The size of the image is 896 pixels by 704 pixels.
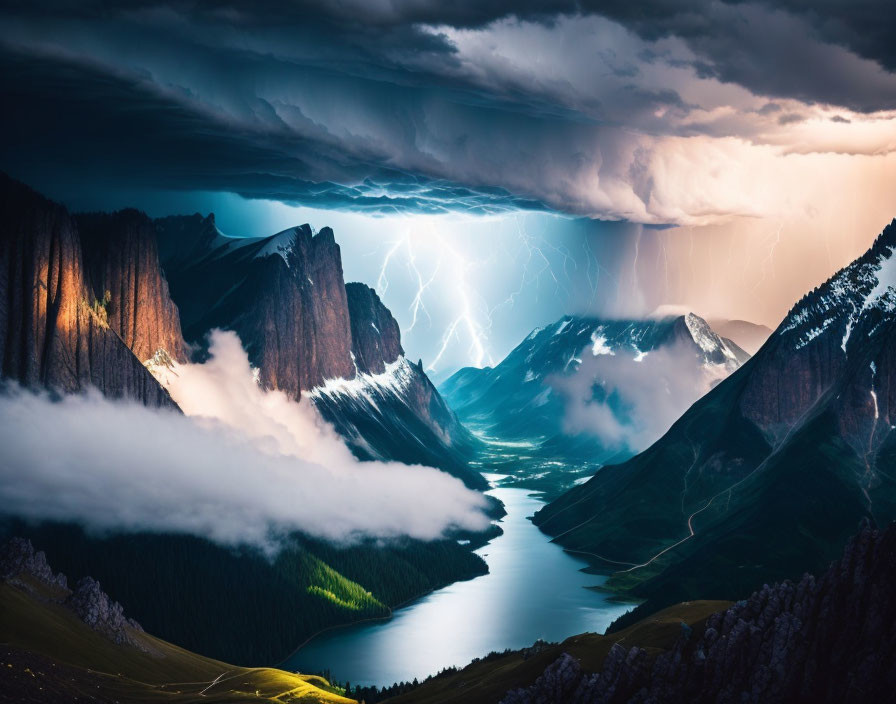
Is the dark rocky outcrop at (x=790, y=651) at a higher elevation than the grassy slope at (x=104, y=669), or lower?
higher

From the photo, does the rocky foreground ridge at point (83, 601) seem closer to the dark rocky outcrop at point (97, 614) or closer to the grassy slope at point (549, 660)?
the dark rocky outcrop at point (97, 614)

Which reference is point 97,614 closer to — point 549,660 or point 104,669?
point 104,669

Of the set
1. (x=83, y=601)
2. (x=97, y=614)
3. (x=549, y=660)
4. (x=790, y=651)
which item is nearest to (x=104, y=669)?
(x=97, y=614)

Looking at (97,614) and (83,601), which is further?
(83,601)

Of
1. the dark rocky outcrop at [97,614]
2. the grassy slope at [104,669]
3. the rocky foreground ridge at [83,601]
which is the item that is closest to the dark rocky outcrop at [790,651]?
the grassy slope at [104,669]

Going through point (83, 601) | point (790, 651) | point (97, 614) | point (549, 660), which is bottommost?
point (549, 660)

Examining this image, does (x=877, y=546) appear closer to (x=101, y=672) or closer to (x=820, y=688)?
(x=820, y=688)
